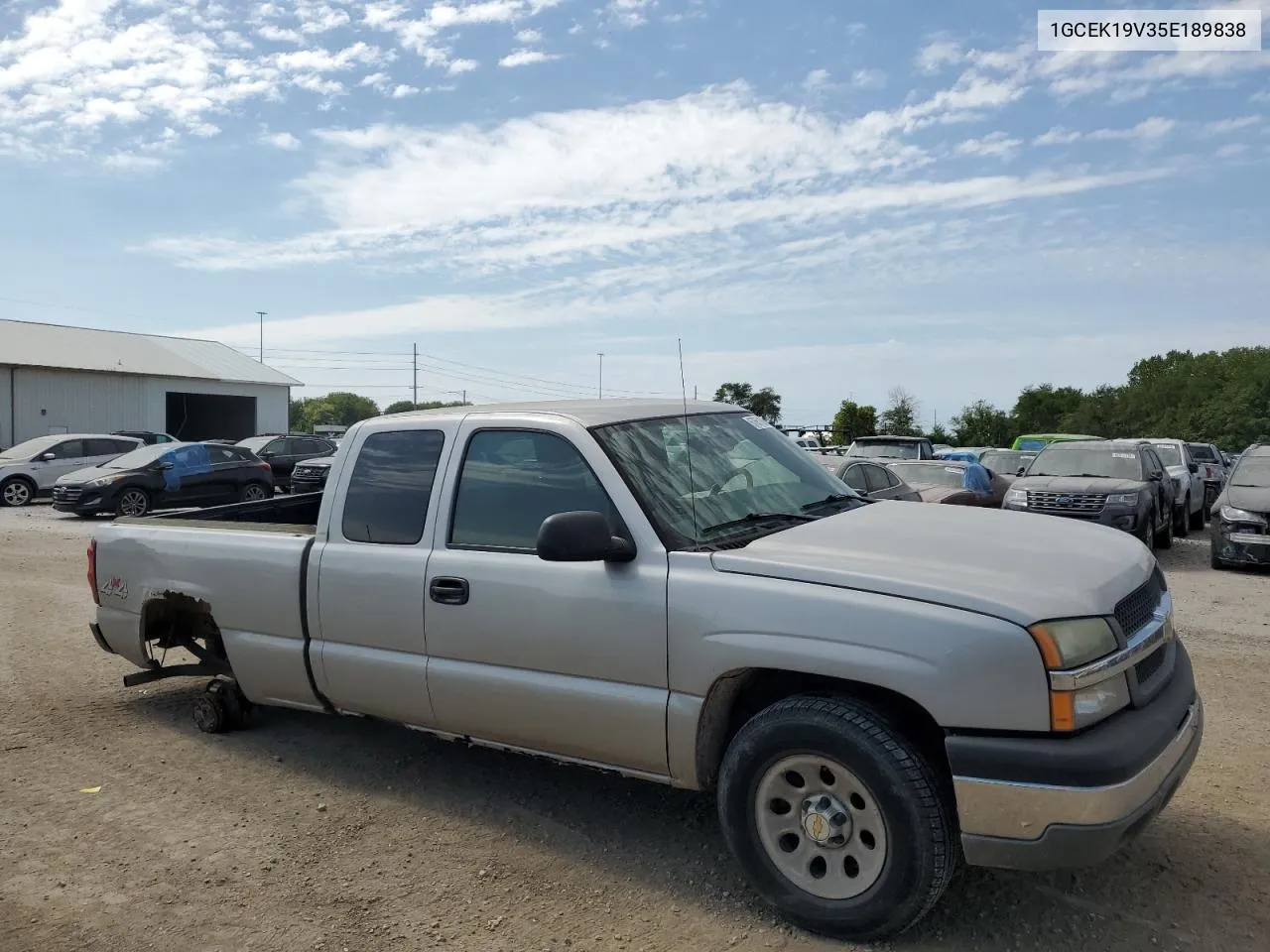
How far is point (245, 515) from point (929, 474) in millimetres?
11201

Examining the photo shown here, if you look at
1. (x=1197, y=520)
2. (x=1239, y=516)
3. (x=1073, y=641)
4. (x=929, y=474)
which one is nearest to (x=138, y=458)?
(x=929, y=474)

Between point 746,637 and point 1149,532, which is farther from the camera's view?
point 1149,532

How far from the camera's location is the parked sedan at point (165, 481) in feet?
60.2

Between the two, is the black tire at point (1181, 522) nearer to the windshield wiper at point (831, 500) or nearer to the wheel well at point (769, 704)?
the windshield wiper at point (831, 500)

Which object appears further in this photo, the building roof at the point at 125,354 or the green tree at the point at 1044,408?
the green tree at the point at 1044,408

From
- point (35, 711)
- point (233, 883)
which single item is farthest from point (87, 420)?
point (233, 883)

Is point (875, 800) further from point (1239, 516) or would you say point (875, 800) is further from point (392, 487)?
point (1239, 516)

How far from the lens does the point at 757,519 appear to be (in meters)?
4.04

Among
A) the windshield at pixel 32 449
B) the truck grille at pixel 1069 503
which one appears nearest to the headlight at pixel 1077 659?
the truck grille at pixel 1069 503

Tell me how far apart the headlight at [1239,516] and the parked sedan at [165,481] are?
52.2ft

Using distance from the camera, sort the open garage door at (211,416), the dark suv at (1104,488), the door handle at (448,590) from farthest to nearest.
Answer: the open garage door at (211,416)
the dark suv at (1104,488)
the door handle at (448,590)

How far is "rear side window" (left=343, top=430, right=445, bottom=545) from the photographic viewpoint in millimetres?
4457

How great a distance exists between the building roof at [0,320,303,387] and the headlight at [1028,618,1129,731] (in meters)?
41.6

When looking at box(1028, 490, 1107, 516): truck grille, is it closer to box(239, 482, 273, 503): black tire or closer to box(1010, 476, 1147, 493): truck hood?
box(1010, 476, 1147, 493): truck hood
